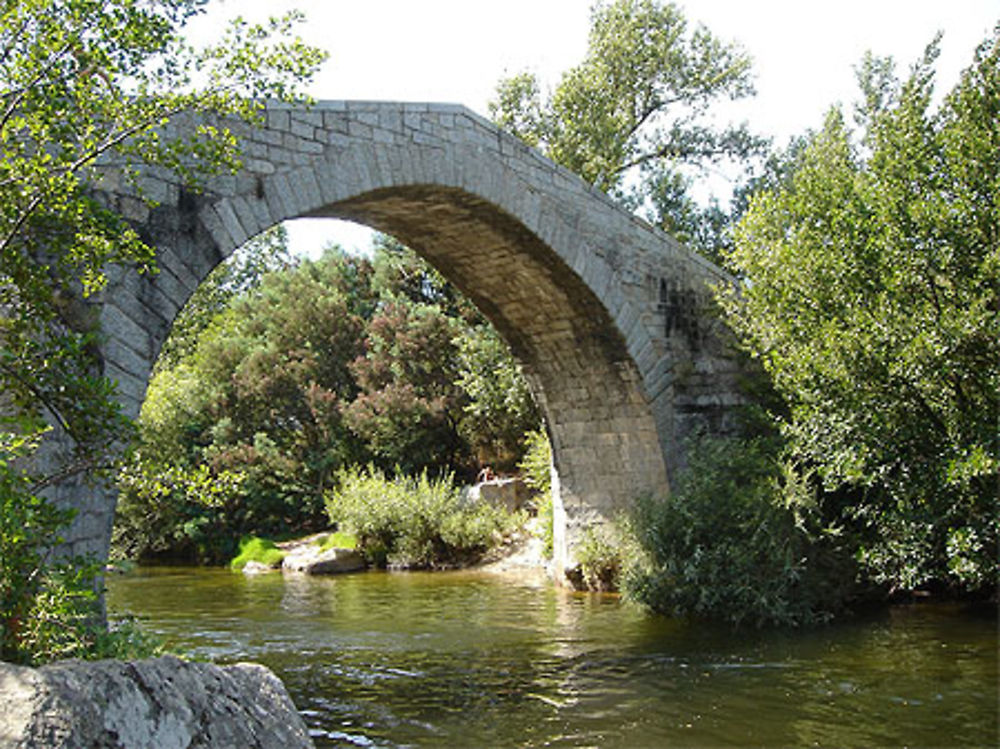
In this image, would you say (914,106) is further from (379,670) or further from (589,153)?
(589,153)

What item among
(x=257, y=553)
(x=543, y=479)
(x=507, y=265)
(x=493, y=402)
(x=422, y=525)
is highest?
(x=507, y=265)

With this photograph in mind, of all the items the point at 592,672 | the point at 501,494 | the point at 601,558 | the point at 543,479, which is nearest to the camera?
the point at 592,672

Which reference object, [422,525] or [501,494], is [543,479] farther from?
[422,525]

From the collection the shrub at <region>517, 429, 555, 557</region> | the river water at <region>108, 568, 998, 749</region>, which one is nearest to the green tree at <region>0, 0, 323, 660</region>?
the river water at <region>108, 568, 998, 749</region>

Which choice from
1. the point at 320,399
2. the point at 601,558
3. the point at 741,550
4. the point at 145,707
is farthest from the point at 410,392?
the point at 145,707

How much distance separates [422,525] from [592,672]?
7.92 m

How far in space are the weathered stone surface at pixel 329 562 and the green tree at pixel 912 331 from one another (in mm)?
8108

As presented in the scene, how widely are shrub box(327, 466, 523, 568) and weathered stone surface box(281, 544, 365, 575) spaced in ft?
0.73

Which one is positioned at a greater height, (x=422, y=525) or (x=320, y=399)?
(x=320, y=399)

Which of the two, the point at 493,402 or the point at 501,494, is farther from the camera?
the point at 493,402

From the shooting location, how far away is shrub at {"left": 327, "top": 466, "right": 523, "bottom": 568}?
570 inches

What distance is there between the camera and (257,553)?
16750 mm

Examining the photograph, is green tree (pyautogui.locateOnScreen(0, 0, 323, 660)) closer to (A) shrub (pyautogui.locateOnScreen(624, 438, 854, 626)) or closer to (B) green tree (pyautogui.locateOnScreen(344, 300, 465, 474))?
(A) shrub (pyautogui.locateOnScreen(624, 438, 854, 626))

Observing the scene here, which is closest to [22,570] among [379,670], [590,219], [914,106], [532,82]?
[379,670]
